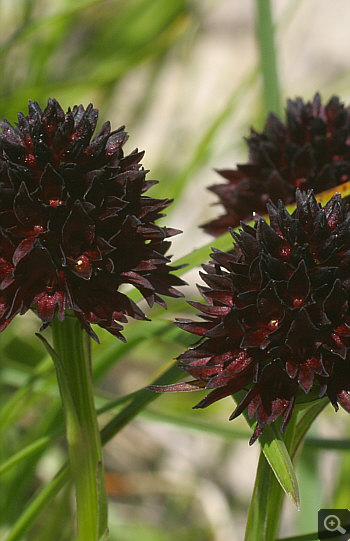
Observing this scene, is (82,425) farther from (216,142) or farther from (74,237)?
(216,142)

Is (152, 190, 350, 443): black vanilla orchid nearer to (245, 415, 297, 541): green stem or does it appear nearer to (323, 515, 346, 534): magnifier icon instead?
(245, 415, 297, 541): green stem

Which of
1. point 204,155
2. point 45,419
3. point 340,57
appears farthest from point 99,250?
point 340,57

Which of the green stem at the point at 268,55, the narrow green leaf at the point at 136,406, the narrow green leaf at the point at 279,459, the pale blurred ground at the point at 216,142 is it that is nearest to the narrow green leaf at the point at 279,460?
the narrow green leaf at the point at 279,459

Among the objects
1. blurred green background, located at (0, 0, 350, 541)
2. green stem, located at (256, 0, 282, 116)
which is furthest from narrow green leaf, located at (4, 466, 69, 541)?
green stem, located at (256, 0, 282, 116)

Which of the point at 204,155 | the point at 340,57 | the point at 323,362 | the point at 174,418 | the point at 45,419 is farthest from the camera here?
the point at 340,57

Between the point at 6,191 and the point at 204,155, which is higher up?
the point at 204,155

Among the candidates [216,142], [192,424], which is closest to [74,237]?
[192,424]

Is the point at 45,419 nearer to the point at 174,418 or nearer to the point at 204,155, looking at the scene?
the point at 174,418
